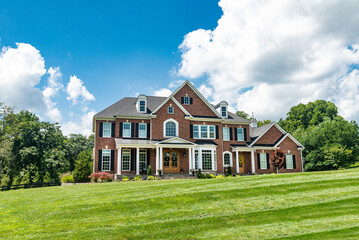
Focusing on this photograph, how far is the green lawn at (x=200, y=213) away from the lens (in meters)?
8.45

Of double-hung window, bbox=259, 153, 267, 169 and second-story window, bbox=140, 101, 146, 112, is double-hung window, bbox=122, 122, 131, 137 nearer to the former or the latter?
second-story window, bbox=140, 101, 146, 112

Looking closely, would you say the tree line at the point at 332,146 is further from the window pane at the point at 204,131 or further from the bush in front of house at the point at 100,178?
the bush in front of house at the point at 100,178

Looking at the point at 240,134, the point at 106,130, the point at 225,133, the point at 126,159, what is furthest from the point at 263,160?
the point at 106,130

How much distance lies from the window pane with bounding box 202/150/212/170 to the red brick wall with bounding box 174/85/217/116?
428 cm

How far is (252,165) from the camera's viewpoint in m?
31.5

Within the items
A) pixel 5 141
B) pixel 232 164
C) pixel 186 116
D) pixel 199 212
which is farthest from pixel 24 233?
pixel 5 141

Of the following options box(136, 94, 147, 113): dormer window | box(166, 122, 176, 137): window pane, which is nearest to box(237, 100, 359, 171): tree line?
box(166, 122, 176, 137): window pane

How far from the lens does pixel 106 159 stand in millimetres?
26969

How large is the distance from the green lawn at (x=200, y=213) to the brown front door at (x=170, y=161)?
45.6 ft

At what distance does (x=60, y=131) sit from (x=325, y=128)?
4004 centimetres

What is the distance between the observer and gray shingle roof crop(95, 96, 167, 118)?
1103 inches

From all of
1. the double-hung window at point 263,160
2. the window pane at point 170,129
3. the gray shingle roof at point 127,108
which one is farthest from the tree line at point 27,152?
the double-hung window at point 263,160

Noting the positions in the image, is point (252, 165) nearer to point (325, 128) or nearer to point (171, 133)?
point (171, 133)

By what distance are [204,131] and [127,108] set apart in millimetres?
8535
